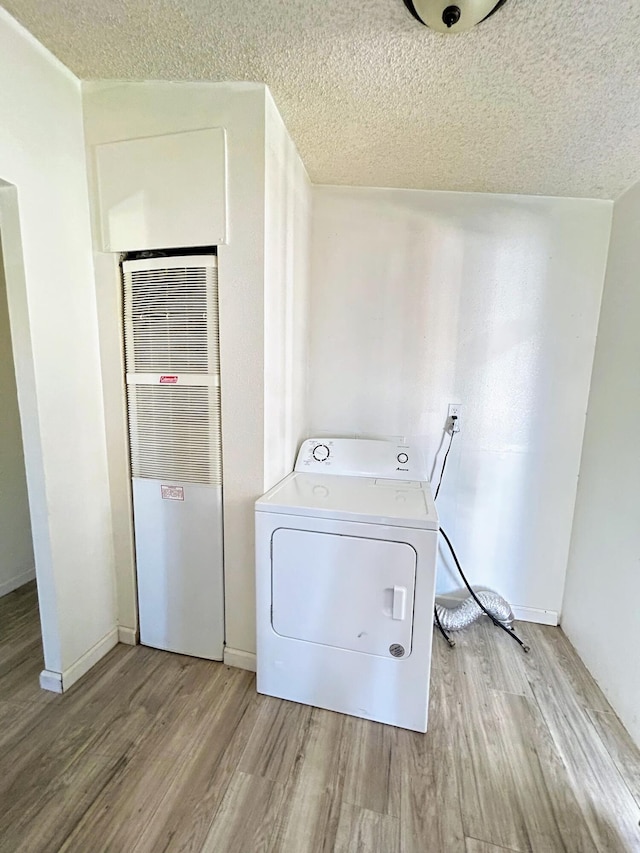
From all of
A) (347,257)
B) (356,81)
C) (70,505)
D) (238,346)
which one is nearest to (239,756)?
(70,505)

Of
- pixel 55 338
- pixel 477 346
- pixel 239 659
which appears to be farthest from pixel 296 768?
pixel 477 346

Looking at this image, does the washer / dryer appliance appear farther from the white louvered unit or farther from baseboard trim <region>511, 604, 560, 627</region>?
baseboard trim <region>511, 604, 560, 627</region>

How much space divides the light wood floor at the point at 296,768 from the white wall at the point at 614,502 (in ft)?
0.70

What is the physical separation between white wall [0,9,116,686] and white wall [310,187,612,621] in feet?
3.75

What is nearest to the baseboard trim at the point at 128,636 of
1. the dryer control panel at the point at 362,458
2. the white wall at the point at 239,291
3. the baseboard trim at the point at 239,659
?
the white wall at the point at 239,291

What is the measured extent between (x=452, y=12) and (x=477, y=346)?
134cm

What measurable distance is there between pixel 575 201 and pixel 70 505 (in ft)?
9.27

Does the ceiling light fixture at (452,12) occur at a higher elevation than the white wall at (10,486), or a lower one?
higher

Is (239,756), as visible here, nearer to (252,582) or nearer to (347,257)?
(252,582)

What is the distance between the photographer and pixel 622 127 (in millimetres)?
1421

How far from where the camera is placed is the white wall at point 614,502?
155 cm

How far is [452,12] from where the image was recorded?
1.01 meters

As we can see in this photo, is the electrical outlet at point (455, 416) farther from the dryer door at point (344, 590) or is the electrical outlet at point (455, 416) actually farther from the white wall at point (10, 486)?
the white wall at point (10, 486)

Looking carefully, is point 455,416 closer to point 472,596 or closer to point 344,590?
point 472,596
